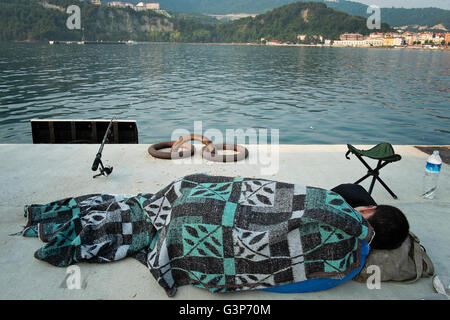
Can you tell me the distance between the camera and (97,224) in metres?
2.89

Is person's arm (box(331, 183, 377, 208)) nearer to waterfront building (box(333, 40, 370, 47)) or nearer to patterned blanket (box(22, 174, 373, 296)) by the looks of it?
patterned blanket (box(22, 174, 373, 296))

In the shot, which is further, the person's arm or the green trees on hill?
the green trees on hill

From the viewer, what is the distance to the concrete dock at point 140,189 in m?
2.41

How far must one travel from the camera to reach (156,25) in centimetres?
14350

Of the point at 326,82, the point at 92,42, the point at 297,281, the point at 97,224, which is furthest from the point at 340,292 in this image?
the point at 92,42

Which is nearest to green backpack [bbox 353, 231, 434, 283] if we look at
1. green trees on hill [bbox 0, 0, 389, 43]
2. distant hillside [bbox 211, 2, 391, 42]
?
green trees on hill [bbox 0, 0, 389, 43]

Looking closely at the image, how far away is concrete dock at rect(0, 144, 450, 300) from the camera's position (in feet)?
7.92

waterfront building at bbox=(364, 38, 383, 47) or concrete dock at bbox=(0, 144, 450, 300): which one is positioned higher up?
waterfront building at bbox=(364, 38, 383, 47)

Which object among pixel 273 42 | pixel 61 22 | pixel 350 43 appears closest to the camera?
pixel 61 22

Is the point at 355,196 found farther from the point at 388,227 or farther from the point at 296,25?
the point at 296,25

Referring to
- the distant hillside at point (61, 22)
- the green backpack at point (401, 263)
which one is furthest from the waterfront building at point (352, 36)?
the green backpack at point (401, 263)

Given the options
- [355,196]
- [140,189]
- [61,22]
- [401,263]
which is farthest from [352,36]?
[401,263]

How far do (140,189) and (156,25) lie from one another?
15155cm

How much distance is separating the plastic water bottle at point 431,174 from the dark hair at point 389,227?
1.93m
